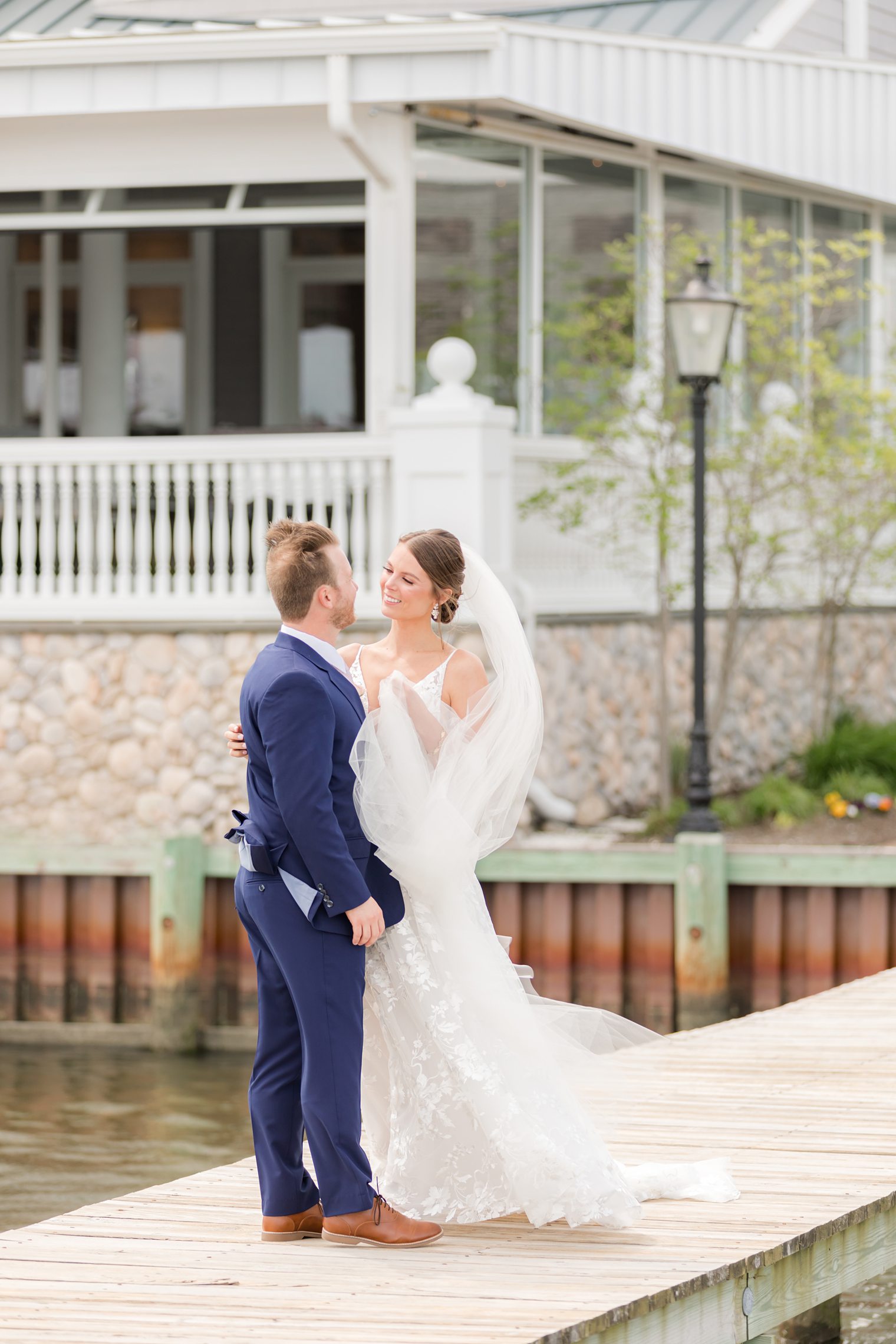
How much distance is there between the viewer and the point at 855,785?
497 inches

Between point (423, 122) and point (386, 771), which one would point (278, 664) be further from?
point (423, 122)

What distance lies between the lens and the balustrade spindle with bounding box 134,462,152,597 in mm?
11500

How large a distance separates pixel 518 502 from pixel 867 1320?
616cm

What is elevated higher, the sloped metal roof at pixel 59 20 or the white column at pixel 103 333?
the sloped metal roof at pixel 59 20

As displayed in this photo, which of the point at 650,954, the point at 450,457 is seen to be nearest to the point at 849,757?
the point at 650,954

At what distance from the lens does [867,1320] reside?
688cm

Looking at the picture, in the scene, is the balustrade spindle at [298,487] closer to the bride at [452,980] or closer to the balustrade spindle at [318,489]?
the balustrade spindle at [318,489]

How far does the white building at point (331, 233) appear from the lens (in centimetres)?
1135

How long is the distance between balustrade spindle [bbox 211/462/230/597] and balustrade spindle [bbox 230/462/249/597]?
0.18 feet

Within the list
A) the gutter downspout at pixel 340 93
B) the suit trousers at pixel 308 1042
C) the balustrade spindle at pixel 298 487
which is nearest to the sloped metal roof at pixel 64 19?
the gutter downspout at pixel 340 93

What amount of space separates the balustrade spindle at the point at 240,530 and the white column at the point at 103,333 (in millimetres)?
3635

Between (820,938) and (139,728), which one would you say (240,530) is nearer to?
(139,728)

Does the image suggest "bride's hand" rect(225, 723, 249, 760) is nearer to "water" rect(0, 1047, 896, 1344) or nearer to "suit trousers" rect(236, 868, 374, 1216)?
"suit trousers" rect(236, 868, 374, 1216)

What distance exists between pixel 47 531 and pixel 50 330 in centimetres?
381
